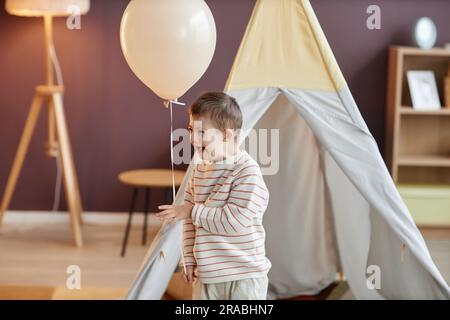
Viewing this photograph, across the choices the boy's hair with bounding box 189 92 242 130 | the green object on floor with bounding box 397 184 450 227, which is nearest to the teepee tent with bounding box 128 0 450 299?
the boy's hair with bounding box 189 92 242 130

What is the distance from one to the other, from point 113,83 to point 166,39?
211 cm

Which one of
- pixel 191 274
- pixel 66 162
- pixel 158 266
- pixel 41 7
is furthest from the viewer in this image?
pixel 66 162

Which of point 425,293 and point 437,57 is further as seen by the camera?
point 437,57

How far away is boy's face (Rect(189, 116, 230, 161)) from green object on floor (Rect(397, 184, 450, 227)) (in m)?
2.21

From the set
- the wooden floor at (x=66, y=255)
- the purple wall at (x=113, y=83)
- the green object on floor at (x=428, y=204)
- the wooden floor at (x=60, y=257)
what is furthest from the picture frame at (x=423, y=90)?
the wooden floor at (x=60, y=257)

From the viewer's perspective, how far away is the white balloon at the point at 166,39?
2127mm

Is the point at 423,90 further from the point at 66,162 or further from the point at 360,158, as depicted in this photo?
the point at 66,162

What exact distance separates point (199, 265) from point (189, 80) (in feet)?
1.84

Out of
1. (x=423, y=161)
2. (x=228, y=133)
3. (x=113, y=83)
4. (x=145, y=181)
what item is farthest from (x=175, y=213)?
(x=423, y=161)

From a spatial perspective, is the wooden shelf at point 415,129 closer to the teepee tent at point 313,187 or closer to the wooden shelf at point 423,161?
the wooden shelf at point 423,161

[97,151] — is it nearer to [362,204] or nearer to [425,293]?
[362,204]

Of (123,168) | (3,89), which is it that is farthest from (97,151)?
(3,89)

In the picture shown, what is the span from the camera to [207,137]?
2.06 m
